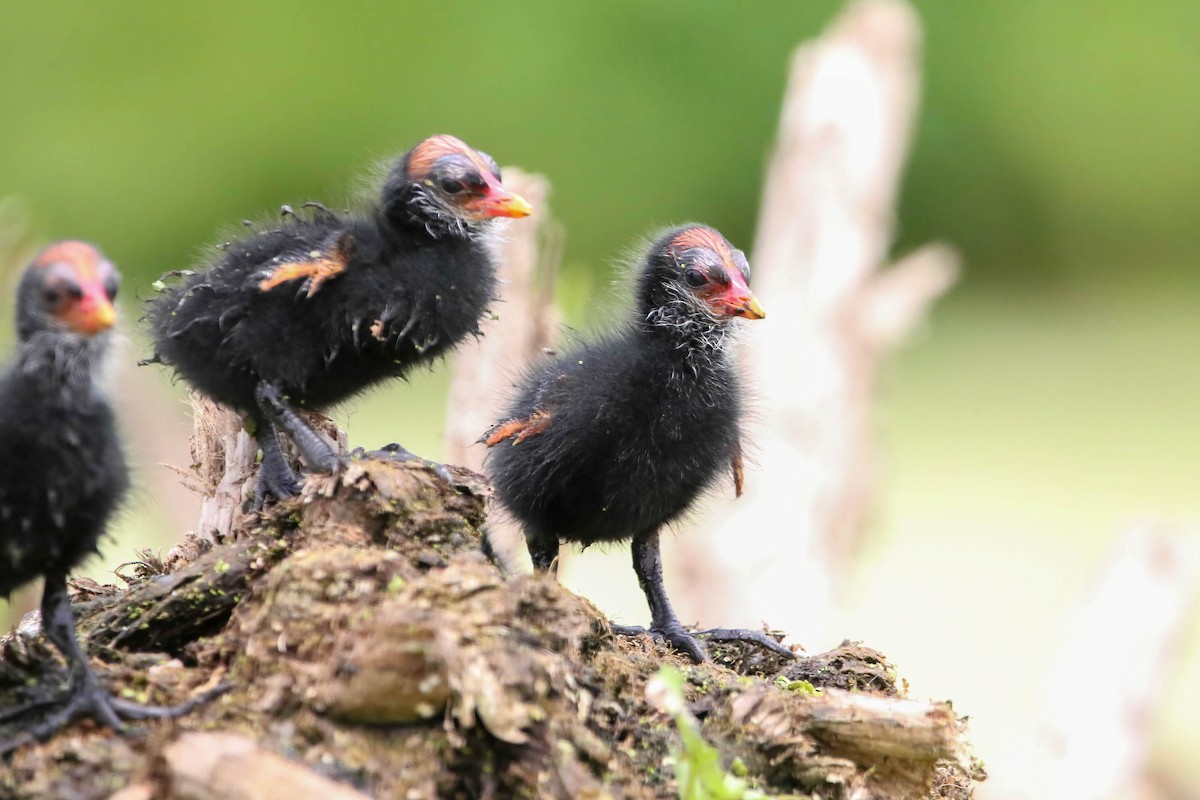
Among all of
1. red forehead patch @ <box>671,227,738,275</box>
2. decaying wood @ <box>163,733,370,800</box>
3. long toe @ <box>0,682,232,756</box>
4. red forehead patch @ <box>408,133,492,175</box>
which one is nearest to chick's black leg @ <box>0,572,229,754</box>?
long toe @ <box>0,682,232,756</box>

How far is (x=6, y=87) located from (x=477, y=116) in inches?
123

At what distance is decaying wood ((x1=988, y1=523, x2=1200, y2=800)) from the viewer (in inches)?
173

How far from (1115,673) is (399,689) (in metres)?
3.49

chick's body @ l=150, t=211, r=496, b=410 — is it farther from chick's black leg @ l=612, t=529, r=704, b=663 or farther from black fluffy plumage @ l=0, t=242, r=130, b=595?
chick's black leg @ l=612, t=529, r=704, b=663

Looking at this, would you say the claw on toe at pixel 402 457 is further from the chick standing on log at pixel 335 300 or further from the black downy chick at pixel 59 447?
the black downy chick at pixel 59 447

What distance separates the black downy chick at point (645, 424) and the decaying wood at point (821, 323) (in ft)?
7.16

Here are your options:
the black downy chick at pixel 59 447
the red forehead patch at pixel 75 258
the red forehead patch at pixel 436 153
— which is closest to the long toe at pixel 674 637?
the red forehead patch at pixel 436 153

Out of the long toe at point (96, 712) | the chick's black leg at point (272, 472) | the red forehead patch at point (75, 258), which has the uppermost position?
the chick's black leg at point (272, 472)

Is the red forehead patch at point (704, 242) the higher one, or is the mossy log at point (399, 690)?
the red forehead patch at point (704, 242)

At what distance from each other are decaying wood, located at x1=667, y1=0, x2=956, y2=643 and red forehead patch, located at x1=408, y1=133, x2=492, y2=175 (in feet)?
8.15

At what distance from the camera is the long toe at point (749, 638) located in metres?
2.65

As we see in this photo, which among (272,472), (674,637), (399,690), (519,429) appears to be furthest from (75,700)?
(674,637)

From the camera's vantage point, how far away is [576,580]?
6.48 meters

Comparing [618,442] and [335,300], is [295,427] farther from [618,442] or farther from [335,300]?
[618,442]
